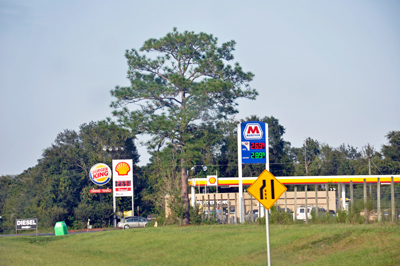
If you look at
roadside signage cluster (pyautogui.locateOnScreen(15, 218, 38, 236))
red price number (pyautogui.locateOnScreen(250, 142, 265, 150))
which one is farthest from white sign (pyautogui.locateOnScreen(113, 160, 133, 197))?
red price number (pyautogui.locateOnScreen(250, 142, 265, 150))

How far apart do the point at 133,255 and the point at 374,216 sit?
11.0 metres

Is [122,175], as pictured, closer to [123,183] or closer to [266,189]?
[123,183]

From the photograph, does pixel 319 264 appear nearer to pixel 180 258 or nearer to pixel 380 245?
pixel 380 245

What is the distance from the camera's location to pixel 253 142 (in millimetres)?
28484

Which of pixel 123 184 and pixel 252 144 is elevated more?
pixel 252 144

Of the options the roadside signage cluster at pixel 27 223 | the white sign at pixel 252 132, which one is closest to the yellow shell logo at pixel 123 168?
the roadside signage cluster at pixel 27 223

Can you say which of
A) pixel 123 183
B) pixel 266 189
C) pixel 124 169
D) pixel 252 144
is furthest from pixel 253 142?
pixel 123 183

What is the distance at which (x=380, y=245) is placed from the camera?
1368 centimetres

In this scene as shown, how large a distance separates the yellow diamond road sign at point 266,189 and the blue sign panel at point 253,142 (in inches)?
593

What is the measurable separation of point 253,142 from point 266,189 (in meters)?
15.7

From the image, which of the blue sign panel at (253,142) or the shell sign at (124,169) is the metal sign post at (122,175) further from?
the blue sign panel at (253,142)

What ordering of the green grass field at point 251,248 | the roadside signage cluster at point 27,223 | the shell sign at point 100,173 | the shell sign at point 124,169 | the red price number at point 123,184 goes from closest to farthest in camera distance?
the green grass field at point 251,248 → the roadside signage cluster at point 27,223 → the shell sign at point 124,169 → the red price number at point 123,184 → the shell sign at point 100,173

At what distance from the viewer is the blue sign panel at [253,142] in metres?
28.2

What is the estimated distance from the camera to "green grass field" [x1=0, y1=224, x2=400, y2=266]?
Result: 13625mm
